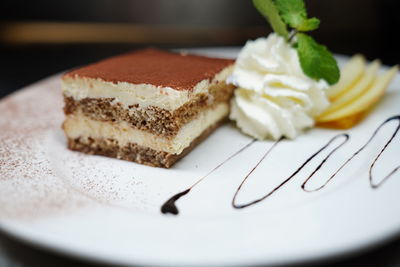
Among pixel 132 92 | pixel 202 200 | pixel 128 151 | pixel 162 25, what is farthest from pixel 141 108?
pixel 162 25

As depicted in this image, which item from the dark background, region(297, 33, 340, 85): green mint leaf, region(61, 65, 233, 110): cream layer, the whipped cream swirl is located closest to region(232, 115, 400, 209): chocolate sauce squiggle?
the whipped cream swirl

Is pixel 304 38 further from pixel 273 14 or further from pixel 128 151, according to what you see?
pixel 128 151

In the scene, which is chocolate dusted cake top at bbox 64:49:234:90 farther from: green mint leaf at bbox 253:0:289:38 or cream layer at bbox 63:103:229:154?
green mint leaf at bbox 253:0:289:38

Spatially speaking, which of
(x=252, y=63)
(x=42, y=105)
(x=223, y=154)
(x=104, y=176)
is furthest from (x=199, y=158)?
(x=42, y=105)

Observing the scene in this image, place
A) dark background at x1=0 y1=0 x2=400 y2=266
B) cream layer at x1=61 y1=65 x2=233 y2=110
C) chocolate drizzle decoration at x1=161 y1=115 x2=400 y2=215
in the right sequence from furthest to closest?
1. dark background at x1=0 y1=0 x2=400 y2=266
2. cream layer at x1=61 y1=65 x2=233 y2=110
3. chocolate drizzle decoration at x1=161 y1=115 x2=400 y2=215

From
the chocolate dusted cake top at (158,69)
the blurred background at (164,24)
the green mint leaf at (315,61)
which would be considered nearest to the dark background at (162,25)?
the blurred background at (164,24)

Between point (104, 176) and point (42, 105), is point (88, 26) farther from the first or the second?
point (104, 176)

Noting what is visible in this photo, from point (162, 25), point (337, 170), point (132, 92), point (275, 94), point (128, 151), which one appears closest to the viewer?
point (337, 170)
